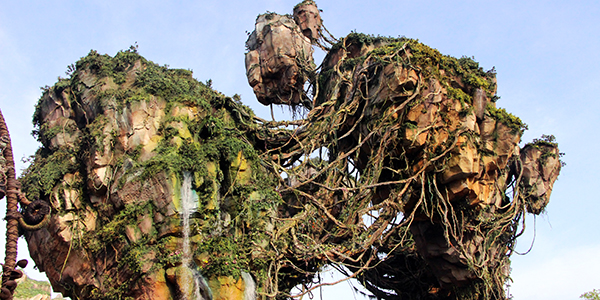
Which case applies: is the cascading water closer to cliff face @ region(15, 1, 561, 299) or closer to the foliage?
cliff face @ region(15, 1, 561, 299)

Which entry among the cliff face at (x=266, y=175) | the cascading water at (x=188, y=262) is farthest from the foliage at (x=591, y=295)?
the cascading water at (x=188, y=262)

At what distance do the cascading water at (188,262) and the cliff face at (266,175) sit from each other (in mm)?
33

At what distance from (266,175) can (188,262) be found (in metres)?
2.33

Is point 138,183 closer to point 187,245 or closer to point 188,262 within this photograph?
point 187,245

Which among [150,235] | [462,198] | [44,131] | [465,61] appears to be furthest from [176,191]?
[465,61]

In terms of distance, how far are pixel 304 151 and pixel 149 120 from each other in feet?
9.08

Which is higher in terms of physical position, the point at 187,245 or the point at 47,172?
the point at 47,172

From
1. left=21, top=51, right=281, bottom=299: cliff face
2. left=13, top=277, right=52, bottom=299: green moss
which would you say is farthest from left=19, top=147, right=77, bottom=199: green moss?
left=13, top=277, right=52, bottom=299: green moss

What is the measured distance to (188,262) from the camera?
27.3 ft

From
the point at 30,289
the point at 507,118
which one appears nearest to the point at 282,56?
the point at 507,118

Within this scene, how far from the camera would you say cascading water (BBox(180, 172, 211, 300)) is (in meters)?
8.05

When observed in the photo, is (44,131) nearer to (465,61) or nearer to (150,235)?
(150,235)

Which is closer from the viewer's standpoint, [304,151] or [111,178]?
[111,178]

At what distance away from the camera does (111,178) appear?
9055mm
